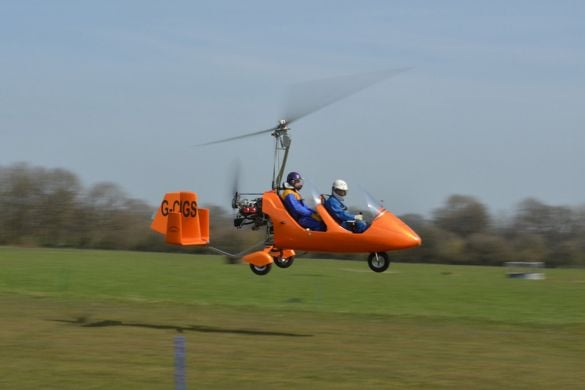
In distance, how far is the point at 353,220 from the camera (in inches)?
762

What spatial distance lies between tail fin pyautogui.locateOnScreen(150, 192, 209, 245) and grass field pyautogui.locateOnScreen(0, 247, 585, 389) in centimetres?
263

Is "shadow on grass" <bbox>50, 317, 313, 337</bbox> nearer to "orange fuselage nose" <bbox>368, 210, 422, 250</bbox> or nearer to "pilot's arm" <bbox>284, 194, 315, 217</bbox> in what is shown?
"pilot's arm" <bbox>284, 194, 315, 217</bbox>

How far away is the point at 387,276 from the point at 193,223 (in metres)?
34.9

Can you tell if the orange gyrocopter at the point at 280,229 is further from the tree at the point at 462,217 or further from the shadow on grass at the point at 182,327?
the tree at the point at 462,217

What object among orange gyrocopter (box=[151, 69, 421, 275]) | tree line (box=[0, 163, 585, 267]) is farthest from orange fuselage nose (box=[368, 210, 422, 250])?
tree line (box=[0, 163, 585, 267])

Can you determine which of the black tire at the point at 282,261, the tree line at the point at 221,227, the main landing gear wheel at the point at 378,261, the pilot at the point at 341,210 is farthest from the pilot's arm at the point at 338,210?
the tree line at the point at 221,227

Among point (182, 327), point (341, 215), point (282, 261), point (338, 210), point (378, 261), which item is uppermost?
point (338, 210)

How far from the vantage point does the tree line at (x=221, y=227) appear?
7294 cm

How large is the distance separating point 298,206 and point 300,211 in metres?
0.12

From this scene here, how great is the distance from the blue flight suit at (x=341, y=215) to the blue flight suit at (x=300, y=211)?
0.33 metres

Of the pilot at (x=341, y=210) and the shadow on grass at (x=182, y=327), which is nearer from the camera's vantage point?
the pilot at (x=341, y=210)

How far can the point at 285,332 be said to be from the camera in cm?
2556

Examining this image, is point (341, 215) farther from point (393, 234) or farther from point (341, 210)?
point (393, 234)

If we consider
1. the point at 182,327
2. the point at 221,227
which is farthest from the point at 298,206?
the point at 221,227
